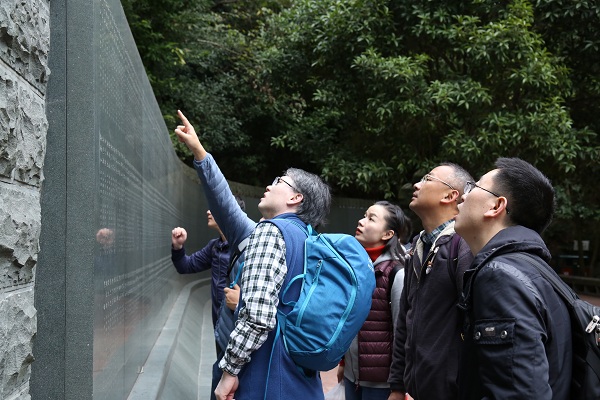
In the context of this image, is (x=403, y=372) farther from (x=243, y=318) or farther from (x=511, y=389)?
(x=511, y=389)

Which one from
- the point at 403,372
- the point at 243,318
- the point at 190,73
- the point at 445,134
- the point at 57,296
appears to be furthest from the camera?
the point at 190,73

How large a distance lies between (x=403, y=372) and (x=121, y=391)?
1665mm

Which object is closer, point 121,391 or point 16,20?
point 16,20

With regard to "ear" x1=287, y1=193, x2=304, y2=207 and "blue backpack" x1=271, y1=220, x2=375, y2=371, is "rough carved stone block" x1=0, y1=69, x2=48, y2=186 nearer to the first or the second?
"blue backpack" x1=271, y1=220, x2=375, y2=371

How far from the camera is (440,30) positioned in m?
14.7

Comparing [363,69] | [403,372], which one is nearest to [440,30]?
[363,69]

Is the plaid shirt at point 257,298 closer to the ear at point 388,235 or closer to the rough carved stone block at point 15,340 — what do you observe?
the rough carved stone block at point 15,340

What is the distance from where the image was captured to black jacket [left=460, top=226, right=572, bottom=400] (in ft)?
8.36

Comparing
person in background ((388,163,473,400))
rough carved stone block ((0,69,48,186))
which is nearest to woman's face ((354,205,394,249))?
person in background ((388,163,473,400))

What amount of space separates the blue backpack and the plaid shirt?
0.13 metres

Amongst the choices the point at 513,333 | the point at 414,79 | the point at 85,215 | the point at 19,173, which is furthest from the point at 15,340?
the point at 414,79

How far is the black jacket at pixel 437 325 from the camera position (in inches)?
150

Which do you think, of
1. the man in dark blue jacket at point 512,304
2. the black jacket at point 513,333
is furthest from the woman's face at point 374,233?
the black jacket at point 513,333

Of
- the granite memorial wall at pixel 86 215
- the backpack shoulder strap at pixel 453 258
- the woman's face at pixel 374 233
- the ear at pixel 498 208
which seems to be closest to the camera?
the ear at pixel 498 208
